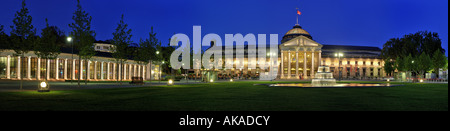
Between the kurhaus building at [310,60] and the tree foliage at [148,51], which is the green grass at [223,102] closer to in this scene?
the tree foliage at [148,51]

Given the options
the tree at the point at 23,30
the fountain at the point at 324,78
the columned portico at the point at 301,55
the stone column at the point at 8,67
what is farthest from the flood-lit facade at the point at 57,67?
the columned portico at the point at 301,55

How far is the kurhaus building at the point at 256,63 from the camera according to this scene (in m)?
58.2

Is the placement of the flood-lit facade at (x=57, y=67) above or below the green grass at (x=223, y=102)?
above

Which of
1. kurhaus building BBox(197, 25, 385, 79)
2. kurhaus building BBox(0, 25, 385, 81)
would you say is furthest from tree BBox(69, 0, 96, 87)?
kurhaus building BBox(197, 25, 385, 79)

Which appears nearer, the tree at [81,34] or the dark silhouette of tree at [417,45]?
the tree at [81,34]

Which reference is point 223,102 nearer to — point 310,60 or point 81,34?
point 81,34

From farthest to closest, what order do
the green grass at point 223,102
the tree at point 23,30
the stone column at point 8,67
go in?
1. the stone column at point 8,67
2. the tree at point 23,30
3. the green grass at point 223,102

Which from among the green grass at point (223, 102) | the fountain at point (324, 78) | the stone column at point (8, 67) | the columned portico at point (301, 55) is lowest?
the green grass at point (223, 102)

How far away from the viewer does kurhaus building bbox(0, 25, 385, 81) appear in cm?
5823

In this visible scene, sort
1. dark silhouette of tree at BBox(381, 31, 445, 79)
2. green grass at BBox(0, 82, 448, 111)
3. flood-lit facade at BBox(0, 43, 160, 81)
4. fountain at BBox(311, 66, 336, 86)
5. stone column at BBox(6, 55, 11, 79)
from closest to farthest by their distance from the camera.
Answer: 1. green grass at BBox(0, 82, 448, 111)
2. fountain at BBox(311, 66, 336, 86)
3. stone column at BBox(6, 55, 11, 79)
4. flood-lit facade at BBox(0, 43, 160, 81)
5. dark silhouette of tree at BBox(381, 31, 445, 79)

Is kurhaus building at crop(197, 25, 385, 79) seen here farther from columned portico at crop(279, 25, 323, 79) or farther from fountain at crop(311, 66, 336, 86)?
fountain at crop(311, 66, 336, 86)

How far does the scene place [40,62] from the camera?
193ft

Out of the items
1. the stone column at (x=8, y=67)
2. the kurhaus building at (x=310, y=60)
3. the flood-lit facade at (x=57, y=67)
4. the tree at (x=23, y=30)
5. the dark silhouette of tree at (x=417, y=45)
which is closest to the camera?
the tree at (x=23, y=30)
